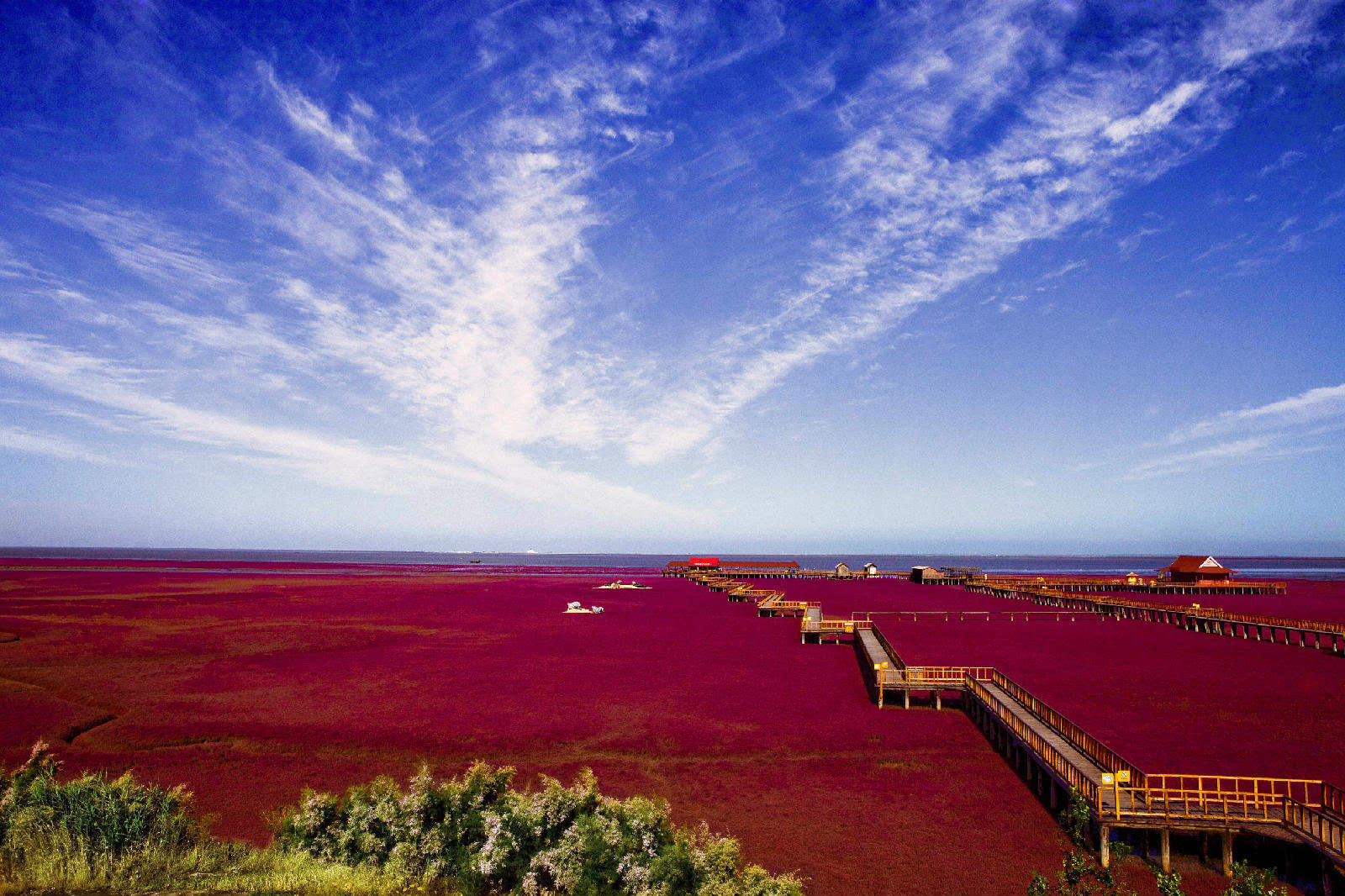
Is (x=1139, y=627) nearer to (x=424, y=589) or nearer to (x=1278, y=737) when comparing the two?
(x=1278, y=737)

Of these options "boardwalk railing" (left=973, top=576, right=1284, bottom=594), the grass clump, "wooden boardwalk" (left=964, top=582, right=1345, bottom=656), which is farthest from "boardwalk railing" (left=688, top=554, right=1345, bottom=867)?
"boardwalk railing" (left=973, top=576, right=1284, bottom=594)

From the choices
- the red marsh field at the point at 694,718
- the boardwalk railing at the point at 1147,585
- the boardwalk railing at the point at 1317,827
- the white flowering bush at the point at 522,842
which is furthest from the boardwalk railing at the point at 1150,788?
the boardwalk railing at the point at 1147,585

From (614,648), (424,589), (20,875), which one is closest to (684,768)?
(20,875)

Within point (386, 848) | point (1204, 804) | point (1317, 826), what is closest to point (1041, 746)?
point (1204, 804)

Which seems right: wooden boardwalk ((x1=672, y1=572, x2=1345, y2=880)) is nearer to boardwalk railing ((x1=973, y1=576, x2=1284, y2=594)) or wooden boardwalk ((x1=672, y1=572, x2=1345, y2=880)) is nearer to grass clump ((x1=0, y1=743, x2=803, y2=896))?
grass clump ((x1=0, y1=743, x2=803, y2=896))

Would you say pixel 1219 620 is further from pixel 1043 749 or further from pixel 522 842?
pixel 522 842
